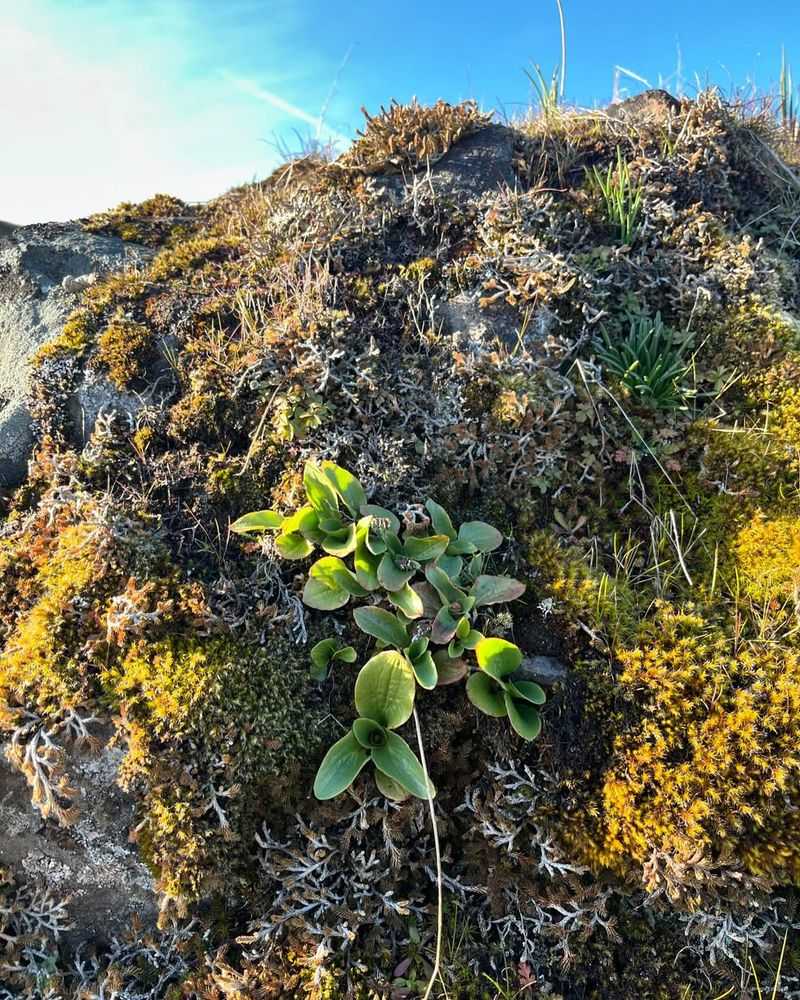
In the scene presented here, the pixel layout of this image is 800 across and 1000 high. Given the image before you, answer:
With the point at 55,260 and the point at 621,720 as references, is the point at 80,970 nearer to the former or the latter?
the point at 621,720

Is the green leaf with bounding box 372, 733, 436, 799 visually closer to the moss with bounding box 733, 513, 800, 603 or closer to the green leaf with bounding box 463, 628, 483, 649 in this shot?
the green leaf with bounding box 463, 628, 483, 649

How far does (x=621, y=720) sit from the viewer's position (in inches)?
113

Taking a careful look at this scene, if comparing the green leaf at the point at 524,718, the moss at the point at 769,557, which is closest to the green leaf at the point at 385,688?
the green leaf at the point at 524,718

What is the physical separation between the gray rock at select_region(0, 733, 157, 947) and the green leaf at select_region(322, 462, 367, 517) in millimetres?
1461

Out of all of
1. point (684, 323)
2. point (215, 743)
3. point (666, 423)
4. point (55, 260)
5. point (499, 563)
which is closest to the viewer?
point (215, 743)

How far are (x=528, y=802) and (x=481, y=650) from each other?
67 centimetres

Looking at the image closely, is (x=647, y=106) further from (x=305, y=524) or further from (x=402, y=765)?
(x=402, y=765)

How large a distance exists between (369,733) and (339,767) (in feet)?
0.64

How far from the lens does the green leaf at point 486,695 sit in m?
Answer: 2.87

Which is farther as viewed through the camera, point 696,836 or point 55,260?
point 55,260

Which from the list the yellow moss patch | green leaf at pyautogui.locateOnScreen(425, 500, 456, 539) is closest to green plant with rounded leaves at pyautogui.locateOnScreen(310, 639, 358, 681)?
green leaf at pyautogui.locateOnScreen(425, 500, 456, 539)

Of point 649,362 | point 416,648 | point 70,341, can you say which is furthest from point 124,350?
point 649,362

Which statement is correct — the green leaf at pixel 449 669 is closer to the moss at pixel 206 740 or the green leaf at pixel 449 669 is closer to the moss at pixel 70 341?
the moss at pixel 206 740

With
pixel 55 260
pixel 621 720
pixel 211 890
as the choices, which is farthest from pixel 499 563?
pixel 55 260
